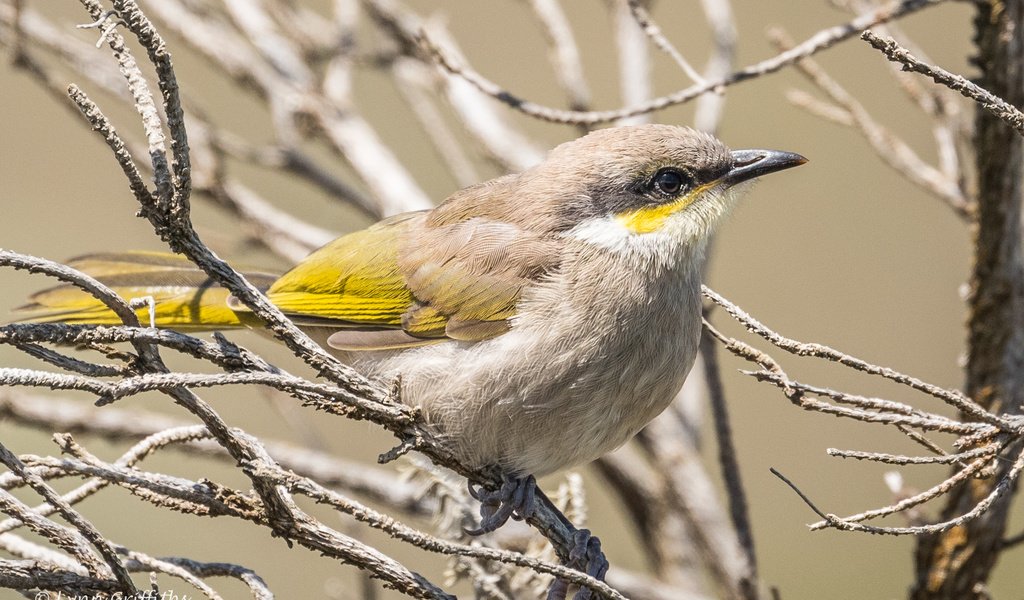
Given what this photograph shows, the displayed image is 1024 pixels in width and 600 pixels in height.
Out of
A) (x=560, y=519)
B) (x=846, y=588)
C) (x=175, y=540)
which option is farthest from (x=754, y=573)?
(x=175, y=540)

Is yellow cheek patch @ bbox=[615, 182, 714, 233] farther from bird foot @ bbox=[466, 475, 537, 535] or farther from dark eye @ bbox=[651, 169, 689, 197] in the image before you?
bird foot @ bbox=[466, 475, 537, 535]

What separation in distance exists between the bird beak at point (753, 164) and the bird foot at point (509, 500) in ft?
3.76

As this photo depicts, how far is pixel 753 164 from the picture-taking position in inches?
132

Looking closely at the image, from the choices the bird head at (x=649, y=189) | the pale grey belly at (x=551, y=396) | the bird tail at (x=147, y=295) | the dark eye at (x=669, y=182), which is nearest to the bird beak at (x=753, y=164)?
the bird head at (x=649, y=189)

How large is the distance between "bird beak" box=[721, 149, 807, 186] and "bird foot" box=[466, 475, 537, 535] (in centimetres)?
115

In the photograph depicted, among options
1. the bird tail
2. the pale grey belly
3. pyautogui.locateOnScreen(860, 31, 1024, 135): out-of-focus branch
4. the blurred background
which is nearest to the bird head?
the pale grey belly

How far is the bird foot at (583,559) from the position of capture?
2.70 meters

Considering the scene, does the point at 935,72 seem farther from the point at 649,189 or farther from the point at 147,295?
the point at 147,295

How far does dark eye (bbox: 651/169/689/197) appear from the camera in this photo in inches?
132

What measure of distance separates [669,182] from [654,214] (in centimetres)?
12

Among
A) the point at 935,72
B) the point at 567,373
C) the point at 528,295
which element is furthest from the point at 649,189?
the point at 935,72

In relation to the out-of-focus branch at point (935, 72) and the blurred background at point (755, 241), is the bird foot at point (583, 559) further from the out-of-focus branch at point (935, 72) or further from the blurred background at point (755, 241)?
the blurred background at point (755, 241)

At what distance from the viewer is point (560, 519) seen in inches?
115

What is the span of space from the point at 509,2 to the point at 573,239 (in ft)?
29.8
